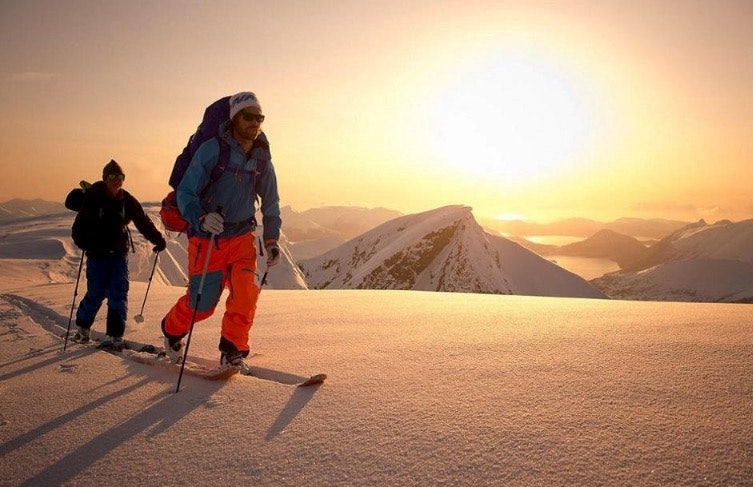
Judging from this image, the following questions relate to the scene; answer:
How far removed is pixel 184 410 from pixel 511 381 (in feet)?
7.54

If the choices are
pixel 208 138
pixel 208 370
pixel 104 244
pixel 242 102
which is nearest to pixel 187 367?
pixel 208 370

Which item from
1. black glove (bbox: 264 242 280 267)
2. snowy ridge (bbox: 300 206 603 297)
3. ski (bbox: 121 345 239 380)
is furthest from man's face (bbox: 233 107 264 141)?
snowy ridge (bbox: 300 206 603 297)

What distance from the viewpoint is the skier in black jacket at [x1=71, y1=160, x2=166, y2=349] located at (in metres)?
5.43

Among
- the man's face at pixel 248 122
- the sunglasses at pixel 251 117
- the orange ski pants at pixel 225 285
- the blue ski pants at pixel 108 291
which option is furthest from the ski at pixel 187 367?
the sunglasses at pixel 251 117

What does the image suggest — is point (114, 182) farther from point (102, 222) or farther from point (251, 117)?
point (251, 117)

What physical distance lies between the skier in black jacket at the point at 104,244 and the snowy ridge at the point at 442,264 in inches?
3285

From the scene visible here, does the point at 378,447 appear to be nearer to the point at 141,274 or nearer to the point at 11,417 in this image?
the point at 11,417

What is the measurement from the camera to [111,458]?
217cm

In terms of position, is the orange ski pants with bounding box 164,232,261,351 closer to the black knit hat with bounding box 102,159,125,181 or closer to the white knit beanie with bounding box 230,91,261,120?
the white knit beanie with bounding box 230,91,261,120

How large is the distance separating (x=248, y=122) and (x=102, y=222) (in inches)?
113

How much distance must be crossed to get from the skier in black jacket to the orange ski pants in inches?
61.4

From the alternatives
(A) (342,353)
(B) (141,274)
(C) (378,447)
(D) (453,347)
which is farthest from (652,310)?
(B) (141,274)

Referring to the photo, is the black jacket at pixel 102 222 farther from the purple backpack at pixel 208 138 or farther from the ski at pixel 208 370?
the purple backpack at pixel 208 138

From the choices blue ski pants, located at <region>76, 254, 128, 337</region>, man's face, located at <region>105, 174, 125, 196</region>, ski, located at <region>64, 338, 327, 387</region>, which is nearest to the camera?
ski, located at <region>64, 338, 327, 387</region>
